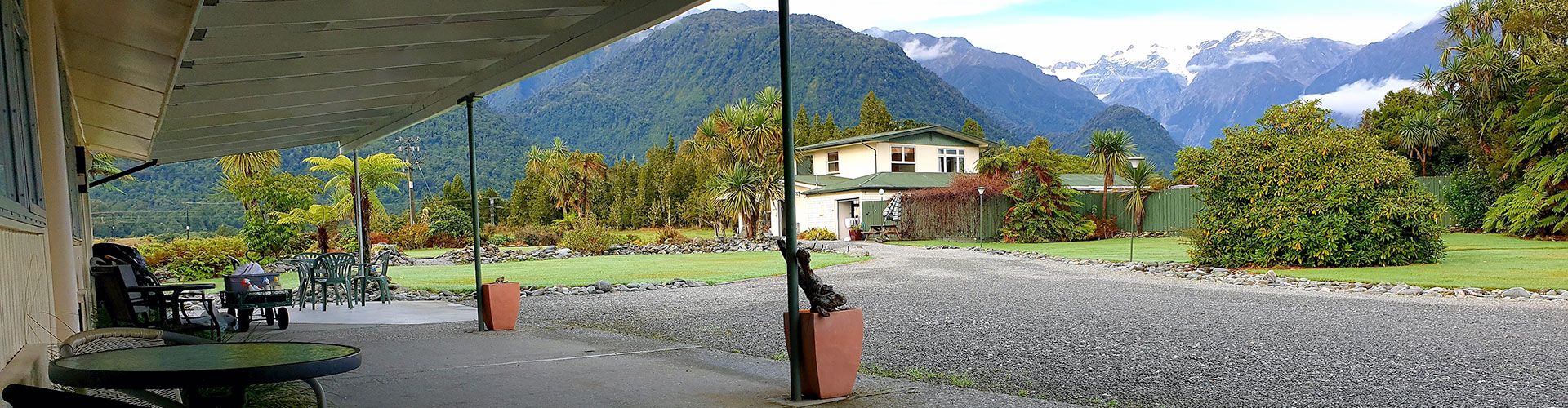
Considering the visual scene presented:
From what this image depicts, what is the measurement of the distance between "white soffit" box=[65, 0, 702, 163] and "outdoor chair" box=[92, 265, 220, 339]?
1.19 metres

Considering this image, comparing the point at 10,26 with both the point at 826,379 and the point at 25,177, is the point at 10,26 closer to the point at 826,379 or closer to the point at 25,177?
the point at 25,177

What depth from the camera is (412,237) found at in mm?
30188

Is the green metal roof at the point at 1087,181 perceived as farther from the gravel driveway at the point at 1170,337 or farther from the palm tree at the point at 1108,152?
the gravel driveway at the point at 1170,337

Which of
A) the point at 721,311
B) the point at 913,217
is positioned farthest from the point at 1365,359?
the point at 913,217

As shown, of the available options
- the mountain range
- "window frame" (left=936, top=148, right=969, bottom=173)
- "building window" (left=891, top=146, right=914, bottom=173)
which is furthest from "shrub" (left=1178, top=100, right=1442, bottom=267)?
the mountain range

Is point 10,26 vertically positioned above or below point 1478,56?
below

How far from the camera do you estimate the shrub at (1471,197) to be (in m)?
25.6

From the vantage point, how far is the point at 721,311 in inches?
427

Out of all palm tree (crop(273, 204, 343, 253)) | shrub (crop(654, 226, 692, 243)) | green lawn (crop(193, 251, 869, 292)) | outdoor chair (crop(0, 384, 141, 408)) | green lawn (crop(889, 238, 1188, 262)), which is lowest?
green lawn (crop(889, 238, 1188, 262))

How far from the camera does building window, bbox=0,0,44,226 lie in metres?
3.61

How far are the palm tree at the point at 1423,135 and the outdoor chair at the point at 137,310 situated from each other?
110 ft

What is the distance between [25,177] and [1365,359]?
734cm

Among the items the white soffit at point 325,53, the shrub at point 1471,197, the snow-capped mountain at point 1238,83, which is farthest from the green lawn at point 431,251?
the snow-capped mountain at point 1238,83

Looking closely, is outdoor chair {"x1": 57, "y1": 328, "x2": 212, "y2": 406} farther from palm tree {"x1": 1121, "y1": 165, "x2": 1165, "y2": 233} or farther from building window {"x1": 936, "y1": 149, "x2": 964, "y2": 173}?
building window {"x1": 936, "y1": 149, "x2": 964, "y2": 173}
